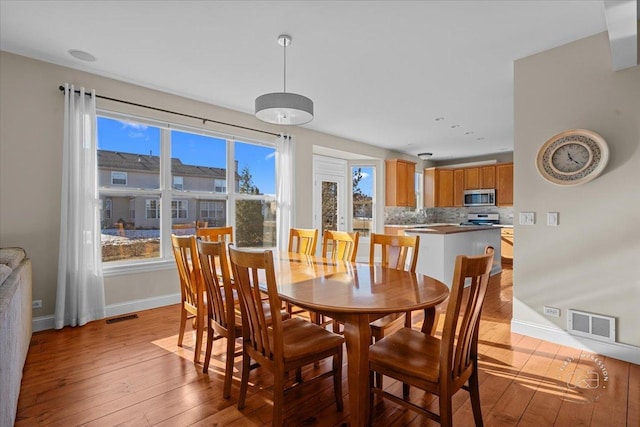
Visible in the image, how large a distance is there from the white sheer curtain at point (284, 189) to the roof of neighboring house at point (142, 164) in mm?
954

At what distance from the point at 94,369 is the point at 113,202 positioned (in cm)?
189

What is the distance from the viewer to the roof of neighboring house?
137 inches

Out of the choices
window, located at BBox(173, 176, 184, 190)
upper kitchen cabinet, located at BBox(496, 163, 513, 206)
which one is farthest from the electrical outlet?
upper kitchen cabinet, located at BBox(496, 163, 513, 206)

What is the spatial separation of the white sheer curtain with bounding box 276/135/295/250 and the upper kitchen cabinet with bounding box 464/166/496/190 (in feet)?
16.1

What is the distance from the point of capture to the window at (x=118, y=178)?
350 cm

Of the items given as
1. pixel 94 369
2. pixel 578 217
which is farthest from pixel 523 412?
pixel 94 369

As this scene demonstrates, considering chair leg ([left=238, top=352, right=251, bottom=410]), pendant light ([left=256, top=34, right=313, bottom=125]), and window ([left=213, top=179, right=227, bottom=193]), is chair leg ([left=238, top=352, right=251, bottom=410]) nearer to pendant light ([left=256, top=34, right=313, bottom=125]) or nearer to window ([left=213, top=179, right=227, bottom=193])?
pendant light ([left=256, top=34, right=313, bottom=125])

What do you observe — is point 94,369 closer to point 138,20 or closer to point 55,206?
point 55,206

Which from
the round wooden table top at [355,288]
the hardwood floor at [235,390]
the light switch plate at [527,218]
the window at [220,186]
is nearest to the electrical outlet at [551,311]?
the hardwood floor at [235,390]

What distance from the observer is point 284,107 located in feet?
7.29

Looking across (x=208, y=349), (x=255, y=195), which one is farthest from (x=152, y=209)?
(x=208, y=349)

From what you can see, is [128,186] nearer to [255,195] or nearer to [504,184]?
[255,195]

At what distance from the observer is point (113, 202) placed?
3523 millimetres

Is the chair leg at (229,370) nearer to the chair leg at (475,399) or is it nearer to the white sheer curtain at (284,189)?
the chair leg at (475,399)
